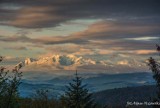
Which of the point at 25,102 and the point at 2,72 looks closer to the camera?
the point at 2,72

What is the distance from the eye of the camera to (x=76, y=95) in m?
47.8

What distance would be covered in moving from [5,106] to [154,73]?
20.7m

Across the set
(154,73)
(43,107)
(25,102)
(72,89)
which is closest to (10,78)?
(72,89)

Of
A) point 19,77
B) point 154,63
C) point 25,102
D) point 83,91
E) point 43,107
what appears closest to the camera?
point 19,77

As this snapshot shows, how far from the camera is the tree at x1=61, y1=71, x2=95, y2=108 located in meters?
47.6

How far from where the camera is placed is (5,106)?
44.7 m

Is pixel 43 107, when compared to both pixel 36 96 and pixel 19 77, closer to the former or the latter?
pixel 36 96

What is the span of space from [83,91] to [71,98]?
1938 mm

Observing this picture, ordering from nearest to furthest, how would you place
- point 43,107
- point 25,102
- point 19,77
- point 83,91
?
point 19,77
point 83,91
point 43,107
point 25,102

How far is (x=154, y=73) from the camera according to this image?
50.3 meters

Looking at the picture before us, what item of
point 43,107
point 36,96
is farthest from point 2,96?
point 43,107

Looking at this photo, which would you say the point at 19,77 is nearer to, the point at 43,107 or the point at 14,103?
the point at 14,103

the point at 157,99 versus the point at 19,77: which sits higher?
the point at 19,77

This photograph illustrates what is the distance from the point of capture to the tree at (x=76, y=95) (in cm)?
4759
